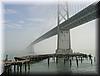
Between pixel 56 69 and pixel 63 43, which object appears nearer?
pixel 56 69

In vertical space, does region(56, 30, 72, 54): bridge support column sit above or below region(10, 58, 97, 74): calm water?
above

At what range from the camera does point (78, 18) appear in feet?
28.0

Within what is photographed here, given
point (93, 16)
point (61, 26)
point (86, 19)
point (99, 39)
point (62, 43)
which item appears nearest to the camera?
point (99, 39)

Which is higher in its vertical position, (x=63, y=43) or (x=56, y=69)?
(x=63, y=43)

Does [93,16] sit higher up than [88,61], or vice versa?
[93,16]

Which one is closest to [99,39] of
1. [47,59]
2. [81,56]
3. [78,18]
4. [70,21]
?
[78,18]

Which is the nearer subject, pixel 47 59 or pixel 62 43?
pixel 62 43

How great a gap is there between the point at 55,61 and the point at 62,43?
6.81 feet

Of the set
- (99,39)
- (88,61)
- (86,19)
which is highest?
(86,19)

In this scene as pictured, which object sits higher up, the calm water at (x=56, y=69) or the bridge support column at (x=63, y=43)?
the bridge support column at (x=63, y=43)

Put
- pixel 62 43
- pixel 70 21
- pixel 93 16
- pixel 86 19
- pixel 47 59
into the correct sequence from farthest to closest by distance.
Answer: pixel 47 59 → pixel 62 43 → pixel 70 21 → pixel 86 19 → pixel 93 16

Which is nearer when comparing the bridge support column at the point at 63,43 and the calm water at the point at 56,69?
the calm water at the point at 56,69

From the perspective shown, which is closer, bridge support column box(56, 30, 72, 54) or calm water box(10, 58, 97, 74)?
calm water box(10, 58, 97, 74)

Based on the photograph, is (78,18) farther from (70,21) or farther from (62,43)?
(62,43)
